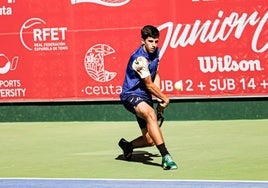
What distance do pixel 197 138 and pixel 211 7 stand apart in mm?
3065

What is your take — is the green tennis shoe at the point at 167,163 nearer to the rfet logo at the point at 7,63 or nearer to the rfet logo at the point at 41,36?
the rfet logo at the point at 41,36

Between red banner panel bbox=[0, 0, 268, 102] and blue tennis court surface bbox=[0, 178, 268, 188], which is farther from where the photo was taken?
red banner panel bbox=[0, 0, 268, 102]

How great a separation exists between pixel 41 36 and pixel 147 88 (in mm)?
7235

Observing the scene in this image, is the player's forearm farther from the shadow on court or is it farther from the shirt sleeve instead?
the shadow on court

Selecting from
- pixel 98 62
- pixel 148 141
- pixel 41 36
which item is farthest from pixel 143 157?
pixel 41 36

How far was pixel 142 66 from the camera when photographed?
10.8 metres

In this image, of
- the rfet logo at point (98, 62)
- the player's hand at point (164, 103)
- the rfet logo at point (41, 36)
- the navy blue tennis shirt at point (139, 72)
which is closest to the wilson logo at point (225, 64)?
the rfet logo at point (98, 62)

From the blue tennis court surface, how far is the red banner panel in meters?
6.11

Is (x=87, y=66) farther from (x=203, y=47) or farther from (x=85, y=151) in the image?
(x=85, y=151)

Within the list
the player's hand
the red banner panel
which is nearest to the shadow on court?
the player's hand

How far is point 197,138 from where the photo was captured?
1448 cm

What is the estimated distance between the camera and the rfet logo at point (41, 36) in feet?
57.8

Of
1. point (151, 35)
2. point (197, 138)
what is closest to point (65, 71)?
point (197, 138)

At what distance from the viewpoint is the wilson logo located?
16.4 meters
